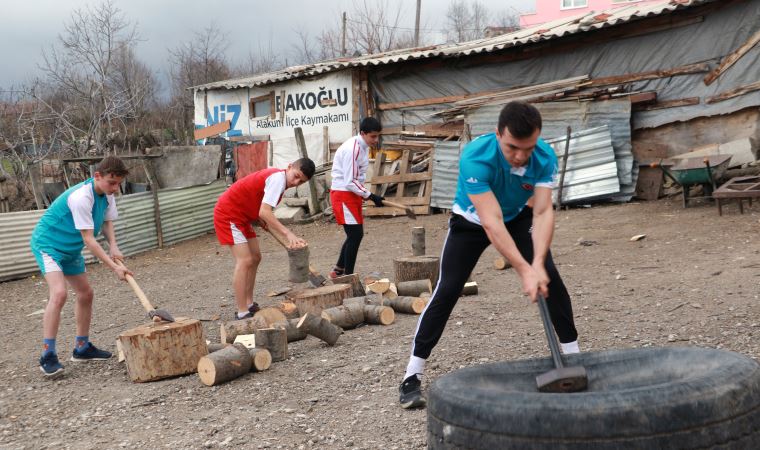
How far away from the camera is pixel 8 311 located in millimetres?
9570

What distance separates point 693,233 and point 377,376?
22.1 ft

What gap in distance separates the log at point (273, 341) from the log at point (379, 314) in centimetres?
112

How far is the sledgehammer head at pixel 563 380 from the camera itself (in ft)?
10.1

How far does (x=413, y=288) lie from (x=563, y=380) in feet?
14.6

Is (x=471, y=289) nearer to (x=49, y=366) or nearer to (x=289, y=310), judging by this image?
(x=289, y=310)

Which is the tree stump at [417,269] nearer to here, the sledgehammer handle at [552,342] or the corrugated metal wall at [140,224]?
the sledgehammer handle at [552,342]

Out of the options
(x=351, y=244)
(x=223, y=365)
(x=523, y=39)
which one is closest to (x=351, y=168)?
(x=351, y=244)

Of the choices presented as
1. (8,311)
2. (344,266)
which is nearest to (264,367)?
(344,266)

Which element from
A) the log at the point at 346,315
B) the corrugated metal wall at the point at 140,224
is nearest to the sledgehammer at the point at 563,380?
the log at the point at 346,315

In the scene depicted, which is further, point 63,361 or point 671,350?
point 63,361

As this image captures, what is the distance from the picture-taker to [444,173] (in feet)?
51.5

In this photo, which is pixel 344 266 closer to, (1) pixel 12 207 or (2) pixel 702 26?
(2) pixel 702 26

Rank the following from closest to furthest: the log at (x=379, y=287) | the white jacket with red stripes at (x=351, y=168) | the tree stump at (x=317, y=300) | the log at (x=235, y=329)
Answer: the log at (x=235, y=329)
the tree stump at (x=317, y=300)
the log at (x=379, y=287)
the white jacket with red stripes at (x=351, y=168)

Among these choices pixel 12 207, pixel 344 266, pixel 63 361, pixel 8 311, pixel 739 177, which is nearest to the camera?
pixel 63 361
